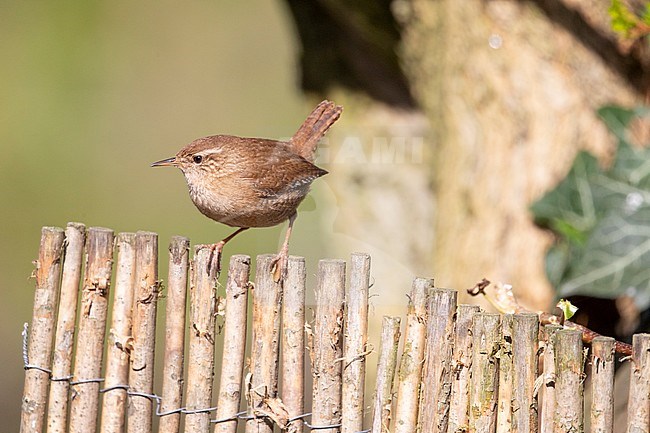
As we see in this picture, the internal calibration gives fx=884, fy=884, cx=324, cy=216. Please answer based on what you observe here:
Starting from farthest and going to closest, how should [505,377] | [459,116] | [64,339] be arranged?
[459,116] → [64,339] → [505,377]

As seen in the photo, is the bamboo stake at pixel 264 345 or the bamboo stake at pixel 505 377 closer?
the bamboo stake at pixel 505 377

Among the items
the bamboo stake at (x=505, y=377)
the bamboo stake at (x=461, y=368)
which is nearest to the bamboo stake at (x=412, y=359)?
the bamboo stake at (x=461, y=368)

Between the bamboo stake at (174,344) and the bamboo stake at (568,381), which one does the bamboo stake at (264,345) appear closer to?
the bamboo stake at (174,344)

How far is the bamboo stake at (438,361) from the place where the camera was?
103 inches

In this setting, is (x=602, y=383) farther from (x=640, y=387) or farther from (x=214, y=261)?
(x=214, y=261)

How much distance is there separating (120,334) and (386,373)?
0.88 m

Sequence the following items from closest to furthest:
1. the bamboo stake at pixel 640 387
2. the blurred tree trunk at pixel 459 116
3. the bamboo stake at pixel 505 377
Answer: the bamboo stake at pixel 640 387, the bamboo stake at pixel 505 377, the blurred tree trunk at pixel 459 116

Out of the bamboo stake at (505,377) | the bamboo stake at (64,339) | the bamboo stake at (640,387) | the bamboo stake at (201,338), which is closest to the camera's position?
the bamboo stake at (640,387)

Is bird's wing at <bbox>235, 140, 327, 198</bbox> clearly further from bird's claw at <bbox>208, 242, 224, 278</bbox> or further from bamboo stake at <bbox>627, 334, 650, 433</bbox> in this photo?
bamboo stake at <bbox>627, 334, 650, 433</bbox>

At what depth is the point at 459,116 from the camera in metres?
5.11

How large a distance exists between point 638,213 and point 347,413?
1780 mm

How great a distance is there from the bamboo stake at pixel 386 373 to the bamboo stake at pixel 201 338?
1.79 ft

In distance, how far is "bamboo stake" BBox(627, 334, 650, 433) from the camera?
2484 mm

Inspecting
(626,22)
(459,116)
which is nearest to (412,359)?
(626,22)
